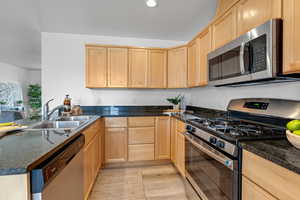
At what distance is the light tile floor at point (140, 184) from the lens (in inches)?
74.2

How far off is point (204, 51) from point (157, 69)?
1.01 meters

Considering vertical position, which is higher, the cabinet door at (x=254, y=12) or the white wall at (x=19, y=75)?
the white wall at (x=19, y=75)

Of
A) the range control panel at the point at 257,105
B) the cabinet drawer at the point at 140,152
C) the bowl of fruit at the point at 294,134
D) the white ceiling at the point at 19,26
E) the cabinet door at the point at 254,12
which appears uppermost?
the white ceiling at the point at 19,26

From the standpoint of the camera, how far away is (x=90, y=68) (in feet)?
9.12

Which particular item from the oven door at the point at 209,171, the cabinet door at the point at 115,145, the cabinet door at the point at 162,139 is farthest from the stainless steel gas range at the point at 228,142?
the cabinet door at the point at 115,145

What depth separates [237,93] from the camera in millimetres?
1966

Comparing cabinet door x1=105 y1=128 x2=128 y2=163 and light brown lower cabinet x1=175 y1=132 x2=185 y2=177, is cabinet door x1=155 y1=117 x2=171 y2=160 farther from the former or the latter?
cabinet door x1=105 y1=128 x2=128 y2=163

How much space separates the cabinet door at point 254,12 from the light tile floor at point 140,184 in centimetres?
193

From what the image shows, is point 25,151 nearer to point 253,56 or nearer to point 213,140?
point 213,140

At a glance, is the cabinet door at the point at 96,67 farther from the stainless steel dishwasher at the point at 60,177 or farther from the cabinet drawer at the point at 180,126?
the stainless steel dishwasher at the point at 60,177

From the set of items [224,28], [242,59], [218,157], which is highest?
[224,28]

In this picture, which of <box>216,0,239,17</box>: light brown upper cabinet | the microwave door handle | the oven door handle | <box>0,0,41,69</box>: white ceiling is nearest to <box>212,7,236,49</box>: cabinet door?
<box>216,0,239,17</box>: light brown upper cabinet

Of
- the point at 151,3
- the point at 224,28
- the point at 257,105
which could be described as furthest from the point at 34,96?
the point at 257,105

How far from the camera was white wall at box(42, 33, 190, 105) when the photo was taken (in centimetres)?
297
